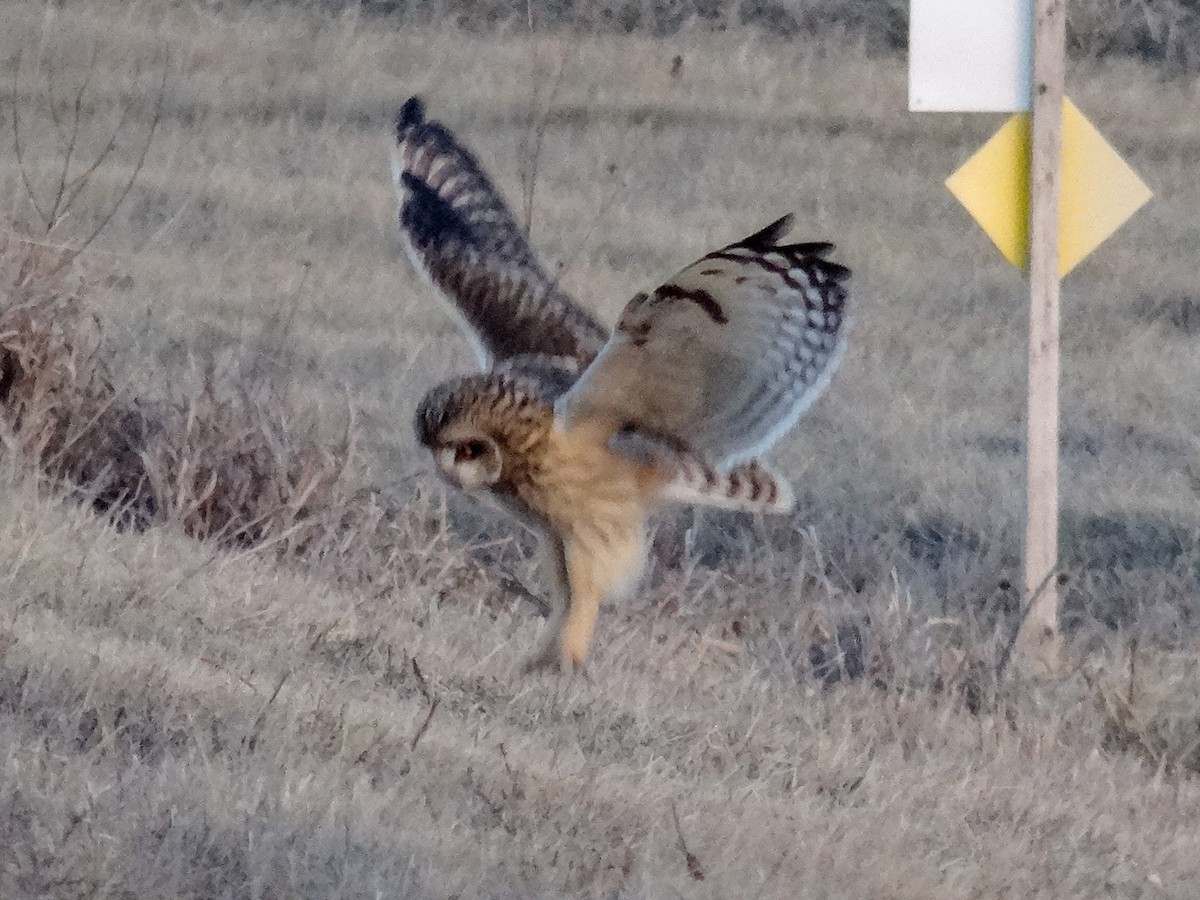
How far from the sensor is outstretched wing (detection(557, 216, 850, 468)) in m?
4.63

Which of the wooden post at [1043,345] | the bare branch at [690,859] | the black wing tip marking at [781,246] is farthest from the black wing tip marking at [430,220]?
the bare branch at [690,859]

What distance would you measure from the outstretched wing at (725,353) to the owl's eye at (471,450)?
0.19 meters

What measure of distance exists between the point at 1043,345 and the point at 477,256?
1.75 metres

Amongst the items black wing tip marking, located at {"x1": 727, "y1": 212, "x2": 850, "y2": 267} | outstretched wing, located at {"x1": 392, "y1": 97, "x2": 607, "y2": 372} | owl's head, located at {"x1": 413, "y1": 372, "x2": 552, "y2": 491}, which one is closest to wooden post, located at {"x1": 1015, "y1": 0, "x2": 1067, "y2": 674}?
outstretched wing, located at {"x1": 392, "y1": 97, "x2": 607, "y2": 372}

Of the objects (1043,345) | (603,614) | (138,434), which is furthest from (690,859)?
(138,434)

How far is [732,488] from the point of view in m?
5.41

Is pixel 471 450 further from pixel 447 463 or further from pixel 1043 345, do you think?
pixel 1043 345

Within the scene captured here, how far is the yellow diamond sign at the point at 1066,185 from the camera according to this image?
20.9ft

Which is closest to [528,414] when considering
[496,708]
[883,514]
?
[496,708]

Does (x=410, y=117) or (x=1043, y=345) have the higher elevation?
(x=410, y=117)

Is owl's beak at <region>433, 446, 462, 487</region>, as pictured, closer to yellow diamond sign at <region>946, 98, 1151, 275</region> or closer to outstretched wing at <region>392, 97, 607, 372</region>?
outstretched wing at <region>392, 97, 607, 372</region>

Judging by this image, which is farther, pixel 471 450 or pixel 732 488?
pixel 732 488

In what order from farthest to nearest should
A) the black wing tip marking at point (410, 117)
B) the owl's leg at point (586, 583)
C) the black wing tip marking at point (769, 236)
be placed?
the black wing tip marking at point (410, 117) < the owl's leg at point (586, 583) < the black wing tip marking at point (769, 236)

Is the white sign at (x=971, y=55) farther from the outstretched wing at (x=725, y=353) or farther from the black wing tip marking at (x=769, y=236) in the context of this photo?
the black wing tip marking at (x=769, y=236)
